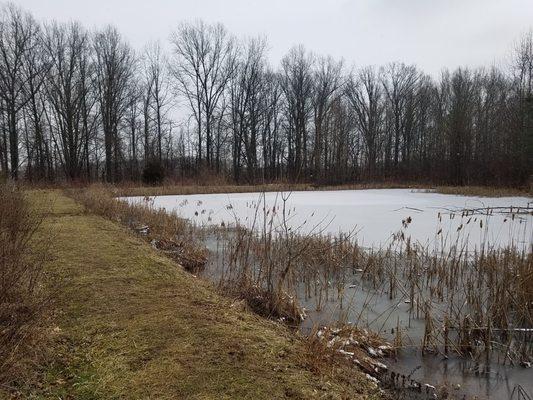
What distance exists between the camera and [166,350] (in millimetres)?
2617

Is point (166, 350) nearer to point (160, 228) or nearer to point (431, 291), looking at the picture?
point (431, 291)

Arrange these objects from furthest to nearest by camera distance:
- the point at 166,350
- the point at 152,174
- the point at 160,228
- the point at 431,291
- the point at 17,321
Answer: the point at 152,174, the point at 160,228, the point at 431,291, the point at 166,350, the point at 17,321

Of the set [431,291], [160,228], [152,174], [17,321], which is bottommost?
[431,291]

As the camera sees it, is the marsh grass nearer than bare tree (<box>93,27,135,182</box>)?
Yes

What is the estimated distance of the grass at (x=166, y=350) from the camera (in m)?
2.23

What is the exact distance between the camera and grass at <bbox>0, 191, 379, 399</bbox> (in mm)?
2230

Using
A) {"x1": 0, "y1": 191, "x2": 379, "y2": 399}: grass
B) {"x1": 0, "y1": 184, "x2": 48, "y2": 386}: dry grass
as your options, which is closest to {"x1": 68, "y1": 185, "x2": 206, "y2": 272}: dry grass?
{"x1": 0, "y1": 191, "x2": 379, "y2": 399}: grass

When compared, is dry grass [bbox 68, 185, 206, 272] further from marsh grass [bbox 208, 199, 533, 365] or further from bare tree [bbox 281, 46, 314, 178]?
bare tree [bbox 281, 46, 314, 178]

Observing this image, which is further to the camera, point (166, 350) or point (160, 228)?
point (160, 228)

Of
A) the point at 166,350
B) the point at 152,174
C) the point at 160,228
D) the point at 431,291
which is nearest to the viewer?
the point at 166,350

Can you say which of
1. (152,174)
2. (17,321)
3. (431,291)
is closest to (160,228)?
(431,291)

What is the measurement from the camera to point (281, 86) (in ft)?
131

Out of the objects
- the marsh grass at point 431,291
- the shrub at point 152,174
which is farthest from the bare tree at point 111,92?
the marsh grass at point 431,291

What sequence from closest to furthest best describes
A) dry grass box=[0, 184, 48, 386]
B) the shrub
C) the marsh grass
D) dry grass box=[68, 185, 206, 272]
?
dry grass box=[0, 184, 48, 386] → the marsh grass → dry grass box=[68, 185, 206, 272] → the shrub
